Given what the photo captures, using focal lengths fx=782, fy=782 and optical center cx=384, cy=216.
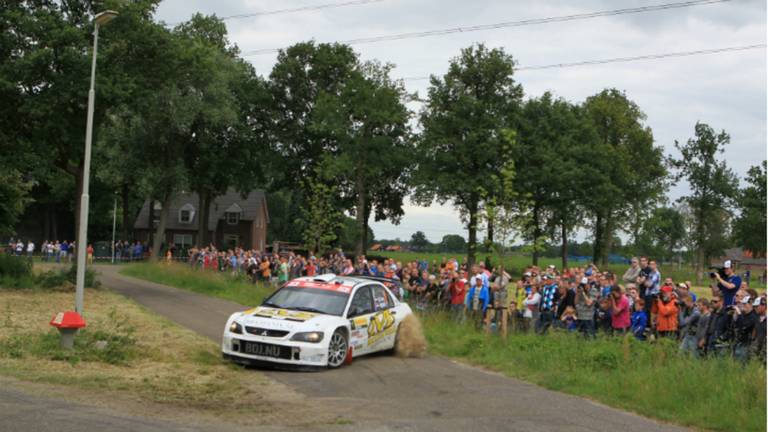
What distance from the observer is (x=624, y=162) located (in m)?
66.2

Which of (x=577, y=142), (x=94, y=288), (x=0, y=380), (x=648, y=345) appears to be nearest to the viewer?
(x=0, y=380)

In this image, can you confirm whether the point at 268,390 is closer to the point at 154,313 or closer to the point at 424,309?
the point at 424,309

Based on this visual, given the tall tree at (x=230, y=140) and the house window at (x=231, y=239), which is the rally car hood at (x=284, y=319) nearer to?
the tall tree at (x=230, y=140)

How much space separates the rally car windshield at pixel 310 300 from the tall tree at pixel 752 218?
2573 inches

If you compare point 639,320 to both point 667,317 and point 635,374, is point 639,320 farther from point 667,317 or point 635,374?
point 635,374

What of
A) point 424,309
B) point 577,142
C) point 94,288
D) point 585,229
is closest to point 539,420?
point 424,309

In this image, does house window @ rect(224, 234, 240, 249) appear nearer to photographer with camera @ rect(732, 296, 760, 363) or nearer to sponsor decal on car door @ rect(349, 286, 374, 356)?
sponsor decal on car door @ rect(349, 286, 374, 356)

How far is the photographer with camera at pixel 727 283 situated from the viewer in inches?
→ 613

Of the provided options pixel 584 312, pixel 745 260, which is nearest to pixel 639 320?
pixel 584 312

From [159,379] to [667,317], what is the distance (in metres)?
9.88

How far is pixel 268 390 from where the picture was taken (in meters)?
11.7

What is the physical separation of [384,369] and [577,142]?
53304 millimetres

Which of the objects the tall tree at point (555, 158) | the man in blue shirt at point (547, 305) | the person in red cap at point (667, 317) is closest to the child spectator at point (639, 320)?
the person in red cap at point (667, 317)

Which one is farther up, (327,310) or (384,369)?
(327,310)
